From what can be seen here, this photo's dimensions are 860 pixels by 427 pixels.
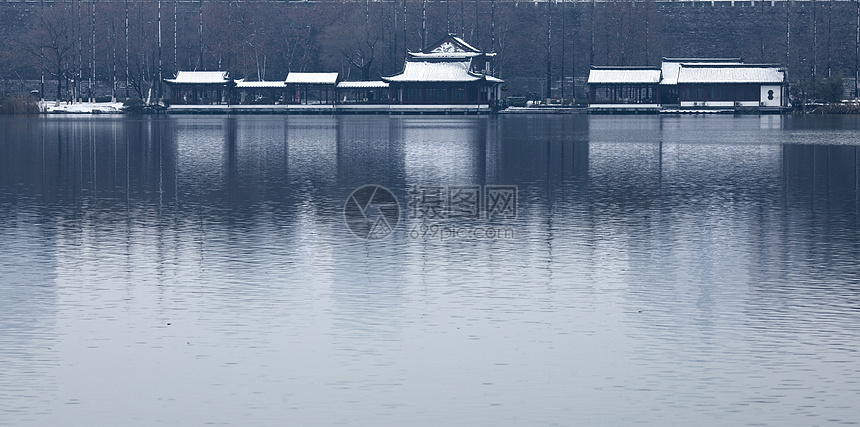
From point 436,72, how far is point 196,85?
80.8ft

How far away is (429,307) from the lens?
18578 millimetres

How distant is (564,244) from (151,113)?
103780 millimetres

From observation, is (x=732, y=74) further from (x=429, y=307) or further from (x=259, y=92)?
(x=429, y=307)

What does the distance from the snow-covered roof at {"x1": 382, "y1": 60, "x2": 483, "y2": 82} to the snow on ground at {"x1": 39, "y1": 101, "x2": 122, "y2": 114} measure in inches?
1080

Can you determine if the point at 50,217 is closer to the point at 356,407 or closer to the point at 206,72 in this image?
the point at 356,407

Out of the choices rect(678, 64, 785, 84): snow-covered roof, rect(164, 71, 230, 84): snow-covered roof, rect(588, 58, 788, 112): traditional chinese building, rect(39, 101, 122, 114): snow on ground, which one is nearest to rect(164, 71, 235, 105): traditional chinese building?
rect(164, 71, 230, 84): snow-covered roof

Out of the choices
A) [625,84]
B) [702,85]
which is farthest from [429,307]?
[702,85]

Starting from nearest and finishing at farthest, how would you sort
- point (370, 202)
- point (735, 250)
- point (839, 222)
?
point (735, 250) → point (839, 222) → point (370, 202)

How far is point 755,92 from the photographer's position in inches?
4744

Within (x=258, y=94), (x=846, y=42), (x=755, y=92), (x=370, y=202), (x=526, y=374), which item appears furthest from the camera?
(x=846, y=42)

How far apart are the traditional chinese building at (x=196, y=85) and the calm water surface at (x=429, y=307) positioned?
8586 cm

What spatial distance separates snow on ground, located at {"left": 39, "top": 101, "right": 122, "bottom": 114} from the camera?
11950cm

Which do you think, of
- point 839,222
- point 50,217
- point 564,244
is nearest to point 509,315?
point 564,244

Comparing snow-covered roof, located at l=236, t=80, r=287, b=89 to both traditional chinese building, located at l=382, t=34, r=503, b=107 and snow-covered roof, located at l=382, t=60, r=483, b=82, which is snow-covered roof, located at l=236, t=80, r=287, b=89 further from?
snow-covered roof, located at l=382, t=60, r=483, b=82
